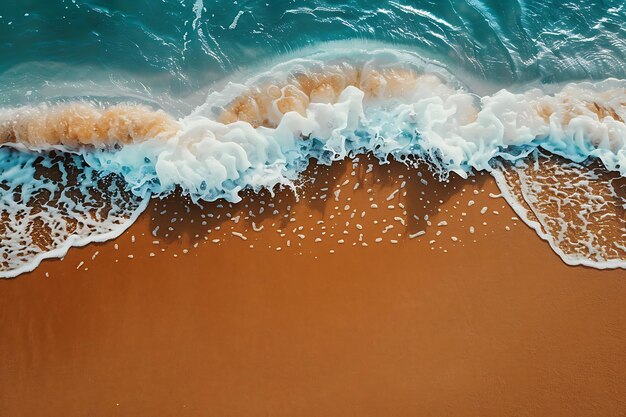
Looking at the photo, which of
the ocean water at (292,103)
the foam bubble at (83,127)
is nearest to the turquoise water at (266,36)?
the ocean water at (292,103)

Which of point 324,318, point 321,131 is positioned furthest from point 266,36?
point 324,318

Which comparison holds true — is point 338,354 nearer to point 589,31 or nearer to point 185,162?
point 185,162

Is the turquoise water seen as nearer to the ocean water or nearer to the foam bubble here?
the ocean water

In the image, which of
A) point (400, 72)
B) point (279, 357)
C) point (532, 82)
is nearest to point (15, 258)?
point (279, 357)

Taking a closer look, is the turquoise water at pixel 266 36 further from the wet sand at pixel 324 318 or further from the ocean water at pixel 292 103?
the wet sand at pixel 324 318

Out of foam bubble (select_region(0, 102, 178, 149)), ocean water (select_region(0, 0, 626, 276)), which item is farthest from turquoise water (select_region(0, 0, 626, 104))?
foam bubble (select_region(0, 102, 178, 149))

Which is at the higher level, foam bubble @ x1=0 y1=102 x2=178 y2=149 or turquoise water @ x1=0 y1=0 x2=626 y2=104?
turquoise water @ x1=0 y1=0 x2=626 y2=104

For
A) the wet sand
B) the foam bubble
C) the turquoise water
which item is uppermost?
the turquoise water

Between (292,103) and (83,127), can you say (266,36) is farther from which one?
(83,127)
